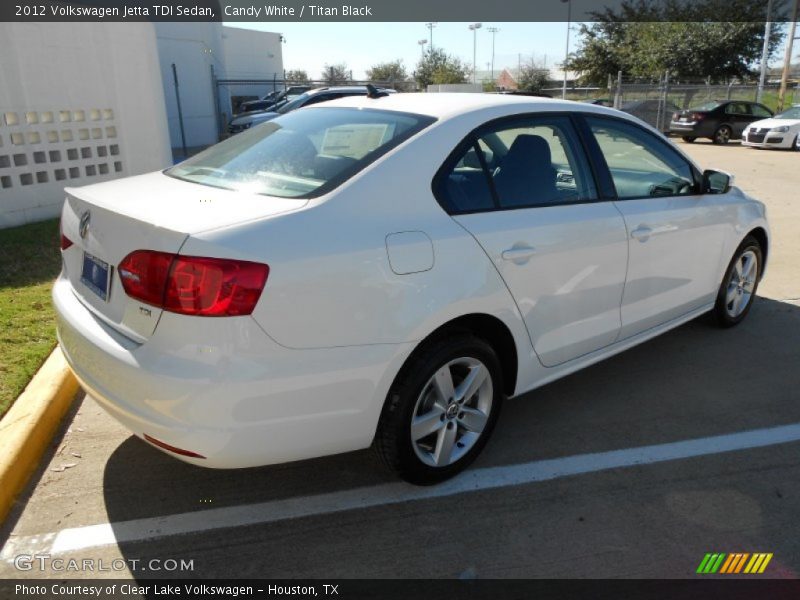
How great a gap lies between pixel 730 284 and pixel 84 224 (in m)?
4.36

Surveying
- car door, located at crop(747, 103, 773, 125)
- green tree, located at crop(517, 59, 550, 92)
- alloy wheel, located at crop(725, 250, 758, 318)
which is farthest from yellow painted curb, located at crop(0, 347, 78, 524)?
green tree, located at crop(517, 59, 550, 92)

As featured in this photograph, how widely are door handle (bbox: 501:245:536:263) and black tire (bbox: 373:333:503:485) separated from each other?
403mm

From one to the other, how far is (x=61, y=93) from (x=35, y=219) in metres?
1.61

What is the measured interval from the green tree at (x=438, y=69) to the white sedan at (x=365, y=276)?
4535 centimetres

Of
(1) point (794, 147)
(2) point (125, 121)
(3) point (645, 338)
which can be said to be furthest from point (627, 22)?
(3) point (645, 338)

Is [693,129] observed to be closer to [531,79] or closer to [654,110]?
[654,110]

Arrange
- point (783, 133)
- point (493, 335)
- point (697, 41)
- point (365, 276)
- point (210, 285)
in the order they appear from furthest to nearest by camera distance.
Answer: point (697, 41) → point (783, 133) → point (493, 335) → point (365, 276) → point (210, 285)

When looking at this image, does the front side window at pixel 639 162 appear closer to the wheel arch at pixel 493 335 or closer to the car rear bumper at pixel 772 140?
the wheel arch at pixel 493 335

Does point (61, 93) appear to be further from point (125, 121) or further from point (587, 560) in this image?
point (587, 560)

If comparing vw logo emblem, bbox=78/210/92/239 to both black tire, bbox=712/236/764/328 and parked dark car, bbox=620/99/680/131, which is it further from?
parked dark car, bbox=620/99/680/131

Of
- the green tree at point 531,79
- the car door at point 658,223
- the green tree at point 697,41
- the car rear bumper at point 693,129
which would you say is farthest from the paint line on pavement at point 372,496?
the green tree at point 531,79

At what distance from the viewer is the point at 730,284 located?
4.85 m

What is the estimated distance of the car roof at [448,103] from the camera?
10.3 feet

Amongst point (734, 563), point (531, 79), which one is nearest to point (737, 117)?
point (734, 563)
